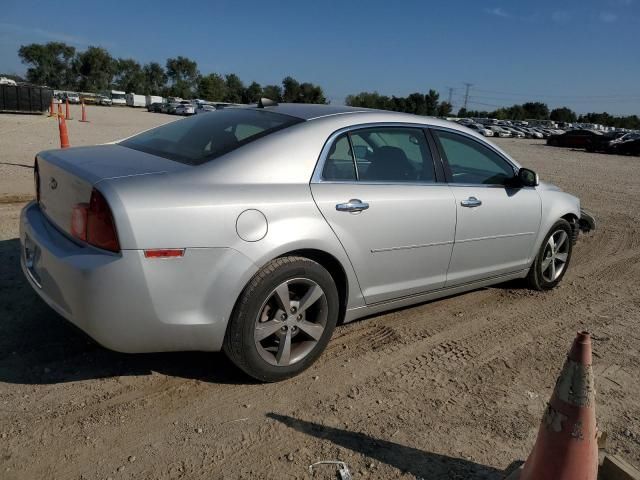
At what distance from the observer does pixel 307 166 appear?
3174 millimetres

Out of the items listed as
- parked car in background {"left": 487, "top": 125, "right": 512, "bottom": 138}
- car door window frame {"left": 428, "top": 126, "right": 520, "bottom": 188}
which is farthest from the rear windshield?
parked car in background {"left": 487, "top": 125, "right": 512, "bottom": 138}

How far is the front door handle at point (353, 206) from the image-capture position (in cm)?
320

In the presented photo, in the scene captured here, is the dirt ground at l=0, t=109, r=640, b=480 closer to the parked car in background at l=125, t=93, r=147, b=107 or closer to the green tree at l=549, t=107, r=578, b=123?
the parked car in background at l=125, t=93, r=147, b=107

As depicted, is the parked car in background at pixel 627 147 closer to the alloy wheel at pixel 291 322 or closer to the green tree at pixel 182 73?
the alloy wheel at pixel 291 322

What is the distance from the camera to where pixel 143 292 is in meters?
2.58

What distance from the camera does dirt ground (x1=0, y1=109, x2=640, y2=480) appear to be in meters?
2.50

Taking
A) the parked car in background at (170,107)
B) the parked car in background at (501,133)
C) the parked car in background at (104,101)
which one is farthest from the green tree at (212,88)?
the parked car in background at (501,133)

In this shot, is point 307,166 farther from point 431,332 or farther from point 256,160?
point 431,332

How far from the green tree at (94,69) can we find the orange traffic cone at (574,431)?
12030 cm

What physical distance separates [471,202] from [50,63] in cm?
12566

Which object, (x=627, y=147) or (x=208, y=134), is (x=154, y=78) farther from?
(x=208, y=134)

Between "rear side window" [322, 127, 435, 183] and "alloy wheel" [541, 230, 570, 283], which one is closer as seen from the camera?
"rear side window" [322, 127, 435, 183]

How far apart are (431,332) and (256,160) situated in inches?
76.4

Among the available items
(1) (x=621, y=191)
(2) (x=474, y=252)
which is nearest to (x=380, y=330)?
(2) (x=474, y=252)
